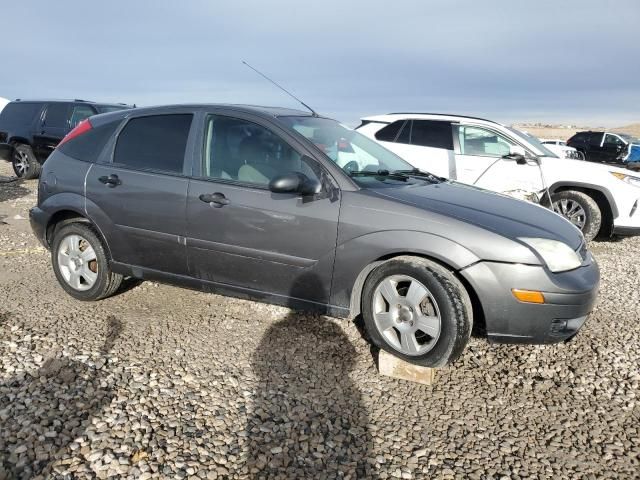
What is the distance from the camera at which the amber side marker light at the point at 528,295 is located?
273cm

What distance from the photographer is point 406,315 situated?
9.78 feet

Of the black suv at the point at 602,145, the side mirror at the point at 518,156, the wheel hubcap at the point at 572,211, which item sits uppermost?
the black suv at the point at 602,145

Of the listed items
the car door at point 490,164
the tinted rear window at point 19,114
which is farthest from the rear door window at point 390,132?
the tinted rear window at point 19,114

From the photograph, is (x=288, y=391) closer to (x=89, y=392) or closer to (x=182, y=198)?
(x=89, y=392)

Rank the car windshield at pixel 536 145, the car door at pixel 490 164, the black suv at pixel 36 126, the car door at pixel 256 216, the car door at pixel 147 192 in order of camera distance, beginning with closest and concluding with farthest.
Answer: the car door at pixel 256 216 < the car door at pixel 147 192 < the car door at pixel 490 164 < the car windshield at pixel 536 145 < the black suv at pixel 36 126

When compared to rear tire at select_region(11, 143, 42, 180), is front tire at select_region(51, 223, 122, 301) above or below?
below

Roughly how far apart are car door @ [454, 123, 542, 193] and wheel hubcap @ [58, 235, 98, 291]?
17.0ft

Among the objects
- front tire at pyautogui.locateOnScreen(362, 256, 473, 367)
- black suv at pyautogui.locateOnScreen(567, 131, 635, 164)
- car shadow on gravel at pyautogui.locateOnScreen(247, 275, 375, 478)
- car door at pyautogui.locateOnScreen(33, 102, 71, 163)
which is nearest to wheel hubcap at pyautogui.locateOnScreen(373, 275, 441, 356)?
front tire at pyautogui.locateOnScreen(362, 256, 473, 367)

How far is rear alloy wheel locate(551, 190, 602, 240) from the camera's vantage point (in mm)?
6438

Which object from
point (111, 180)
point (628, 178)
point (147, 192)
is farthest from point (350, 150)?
point (628, 178)

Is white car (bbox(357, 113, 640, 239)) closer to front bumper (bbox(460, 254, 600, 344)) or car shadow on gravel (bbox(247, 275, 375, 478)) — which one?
front bumper (bbox(460, 254, 600, 344))

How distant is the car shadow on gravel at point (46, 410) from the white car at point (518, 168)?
18.4 feet

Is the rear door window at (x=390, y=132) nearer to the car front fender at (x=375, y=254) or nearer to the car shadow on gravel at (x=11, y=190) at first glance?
the car front fender at (x=375, y=254)

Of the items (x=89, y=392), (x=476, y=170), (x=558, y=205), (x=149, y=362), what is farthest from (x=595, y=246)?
(x=89, y=392)
